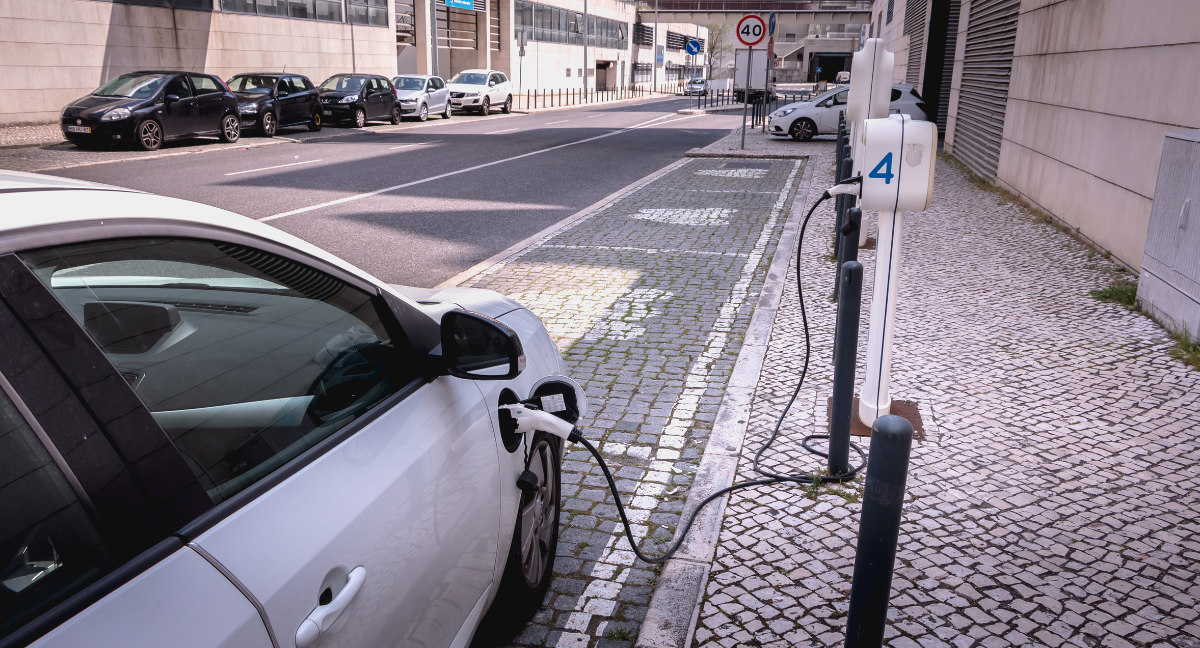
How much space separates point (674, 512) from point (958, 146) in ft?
57.3

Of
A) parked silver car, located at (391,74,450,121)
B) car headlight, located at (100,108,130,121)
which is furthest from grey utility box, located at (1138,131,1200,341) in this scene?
parked silver car, located at (391,74,450,121)

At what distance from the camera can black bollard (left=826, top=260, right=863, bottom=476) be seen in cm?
414

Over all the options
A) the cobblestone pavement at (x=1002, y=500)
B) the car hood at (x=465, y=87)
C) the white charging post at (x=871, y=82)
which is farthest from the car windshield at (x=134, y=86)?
the white charging post at (x=871, y=82)

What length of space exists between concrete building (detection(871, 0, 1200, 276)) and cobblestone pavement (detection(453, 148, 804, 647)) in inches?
131

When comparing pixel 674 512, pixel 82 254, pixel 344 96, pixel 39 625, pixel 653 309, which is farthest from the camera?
pixel 344 96

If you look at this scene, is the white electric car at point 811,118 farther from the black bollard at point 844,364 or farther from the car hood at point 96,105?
the black bollard at point 844,364

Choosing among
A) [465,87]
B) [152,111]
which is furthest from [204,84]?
[465,87]

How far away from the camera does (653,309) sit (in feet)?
24.3

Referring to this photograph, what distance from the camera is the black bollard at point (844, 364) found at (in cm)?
414

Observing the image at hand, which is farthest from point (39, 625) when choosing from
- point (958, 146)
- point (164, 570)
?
point (958, 146)

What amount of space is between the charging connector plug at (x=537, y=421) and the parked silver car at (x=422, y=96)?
2857cm

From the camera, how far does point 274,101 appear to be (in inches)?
931

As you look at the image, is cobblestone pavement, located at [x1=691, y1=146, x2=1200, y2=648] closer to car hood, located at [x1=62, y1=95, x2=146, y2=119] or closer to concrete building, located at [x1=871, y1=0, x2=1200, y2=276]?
concrete building, located at [x1=871, y1=0, x2=1200, y2=276]

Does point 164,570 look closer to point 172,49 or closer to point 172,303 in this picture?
point 172,303
